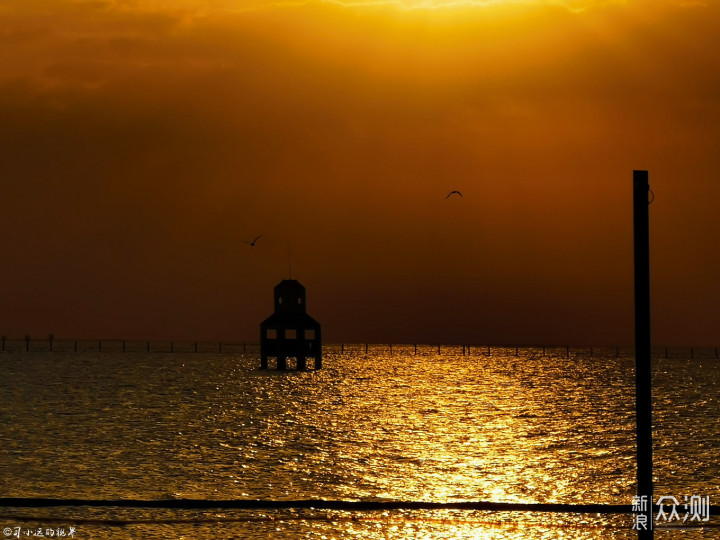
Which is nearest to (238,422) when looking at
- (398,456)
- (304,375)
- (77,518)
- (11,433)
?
(11,433)

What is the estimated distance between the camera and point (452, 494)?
29.3 metres

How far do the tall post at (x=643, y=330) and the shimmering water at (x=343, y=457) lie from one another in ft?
23.8

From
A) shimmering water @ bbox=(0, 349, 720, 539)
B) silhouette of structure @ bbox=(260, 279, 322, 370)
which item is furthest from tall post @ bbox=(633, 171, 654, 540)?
silhouette of structure @ bbox=(260, 279, 322, 370)

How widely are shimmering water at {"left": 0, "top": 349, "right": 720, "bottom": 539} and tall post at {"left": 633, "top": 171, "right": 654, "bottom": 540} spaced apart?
7.25 metres

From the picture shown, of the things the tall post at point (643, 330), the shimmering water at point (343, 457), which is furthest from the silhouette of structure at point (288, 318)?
the tall post at point (643, 330)

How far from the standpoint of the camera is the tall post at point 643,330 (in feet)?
49.0

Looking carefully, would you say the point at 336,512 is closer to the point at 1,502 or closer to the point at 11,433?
the point at 1,502

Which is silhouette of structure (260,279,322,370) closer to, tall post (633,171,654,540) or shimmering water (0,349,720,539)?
shimmering water (0,349,720,539)

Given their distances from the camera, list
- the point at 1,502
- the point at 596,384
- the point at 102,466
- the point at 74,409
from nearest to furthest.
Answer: the point at 1,502
the point at 102,466
the point at 74,409
the point at 596,384

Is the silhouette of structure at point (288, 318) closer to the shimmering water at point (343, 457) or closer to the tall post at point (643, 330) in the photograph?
the shimmering water at point (343, 457)

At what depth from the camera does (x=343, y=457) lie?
4053cm

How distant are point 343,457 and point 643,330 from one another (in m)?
26.6

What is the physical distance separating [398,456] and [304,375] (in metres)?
84.6

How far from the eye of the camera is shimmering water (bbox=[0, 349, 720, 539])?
23.8m
